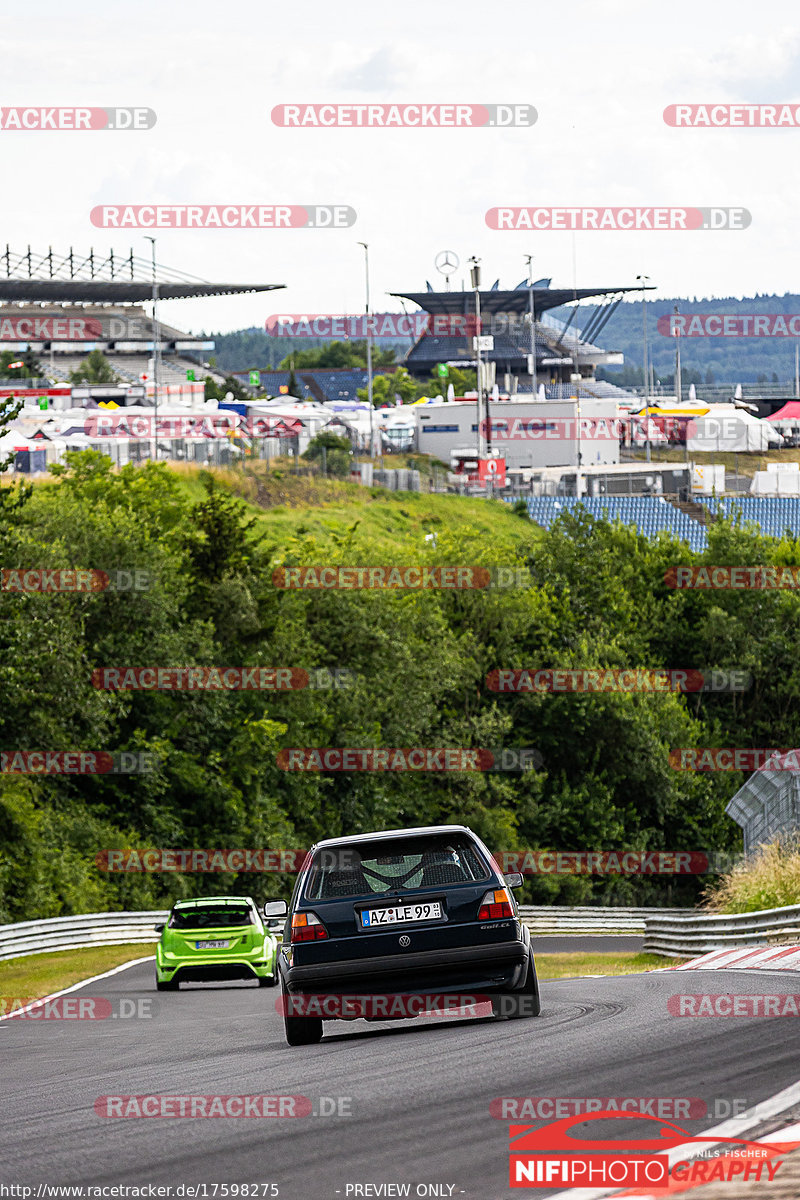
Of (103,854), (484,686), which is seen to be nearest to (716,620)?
(484,686)

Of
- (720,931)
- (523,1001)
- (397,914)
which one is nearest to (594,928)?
(720,931)

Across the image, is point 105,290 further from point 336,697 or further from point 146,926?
point 146,926

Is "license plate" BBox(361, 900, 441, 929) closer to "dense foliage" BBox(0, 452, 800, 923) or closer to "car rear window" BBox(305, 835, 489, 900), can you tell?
"car rear window" BBox(305, 835, 489, 900)

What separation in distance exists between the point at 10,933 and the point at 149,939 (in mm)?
5479

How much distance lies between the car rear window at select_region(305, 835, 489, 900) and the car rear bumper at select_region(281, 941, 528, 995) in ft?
1.49

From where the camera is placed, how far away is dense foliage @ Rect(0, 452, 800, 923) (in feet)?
117

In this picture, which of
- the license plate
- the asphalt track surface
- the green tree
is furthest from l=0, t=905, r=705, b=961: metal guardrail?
the green tree

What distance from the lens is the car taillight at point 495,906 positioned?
32.8ft

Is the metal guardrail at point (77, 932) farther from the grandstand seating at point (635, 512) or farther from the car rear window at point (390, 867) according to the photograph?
the grandstand seating at point (635, 512)

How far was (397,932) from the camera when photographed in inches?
389

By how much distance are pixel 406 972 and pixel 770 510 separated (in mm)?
70383

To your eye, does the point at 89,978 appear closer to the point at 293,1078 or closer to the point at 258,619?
the point at 293,1078

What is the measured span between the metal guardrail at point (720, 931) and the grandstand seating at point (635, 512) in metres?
52.4

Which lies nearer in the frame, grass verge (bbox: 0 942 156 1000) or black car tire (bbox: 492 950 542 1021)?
black car tire (bbox: 492 950 542 1021)
